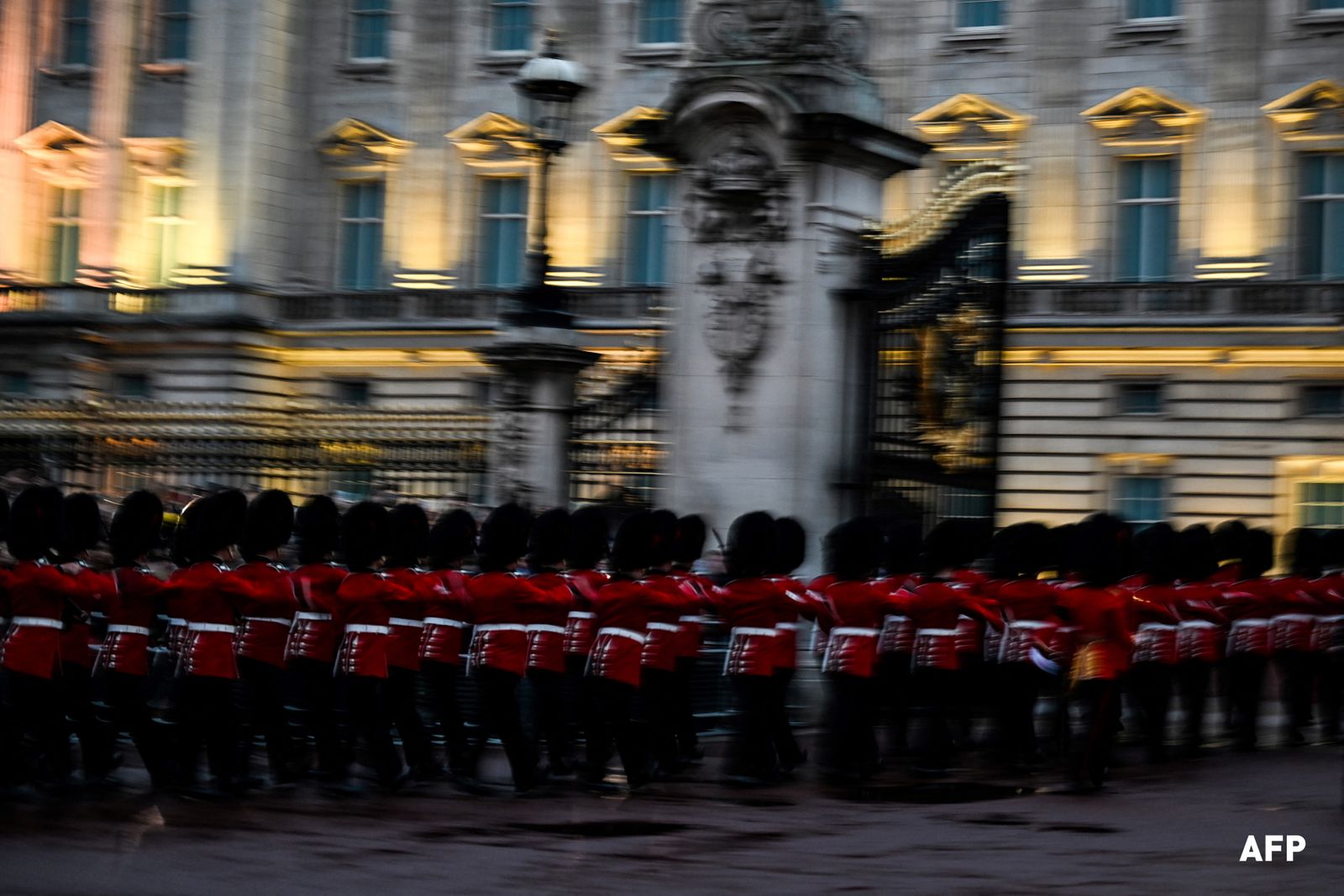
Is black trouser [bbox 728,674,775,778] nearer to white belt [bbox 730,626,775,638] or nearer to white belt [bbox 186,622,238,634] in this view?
white belt [bbox 730,626,775,638]

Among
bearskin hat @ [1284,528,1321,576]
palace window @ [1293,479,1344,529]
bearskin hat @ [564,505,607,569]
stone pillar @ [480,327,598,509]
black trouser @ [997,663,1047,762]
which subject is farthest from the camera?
palace window @ [1293,479,1344,529]

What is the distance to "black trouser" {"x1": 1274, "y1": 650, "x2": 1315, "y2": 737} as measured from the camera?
611 inches

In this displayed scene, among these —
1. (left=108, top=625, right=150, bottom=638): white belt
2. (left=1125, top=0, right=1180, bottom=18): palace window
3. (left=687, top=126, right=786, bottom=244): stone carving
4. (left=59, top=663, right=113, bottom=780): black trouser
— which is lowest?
(left=59, top=663, right=113, bottom=780): black trouser

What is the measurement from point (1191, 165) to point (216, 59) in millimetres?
16748

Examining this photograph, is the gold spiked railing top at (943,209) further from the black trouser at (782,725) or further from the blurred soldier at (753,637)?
the black trouser at (782,725)

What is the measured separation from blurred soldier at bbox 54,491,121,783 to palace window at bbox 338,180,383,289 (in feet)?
89.7

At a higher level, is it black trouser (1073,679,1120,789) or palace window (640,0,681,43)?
palace window (640,0,681,43)

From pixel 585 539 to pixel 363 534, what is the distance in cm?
130

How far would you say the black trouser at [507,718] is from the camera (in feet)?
38.2

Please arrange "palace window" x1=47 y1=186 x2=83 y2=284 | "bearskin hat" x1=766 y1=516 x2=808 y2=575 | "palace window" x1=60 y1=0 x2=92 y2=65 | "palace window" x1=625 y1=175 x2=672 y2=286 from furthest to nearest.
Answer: "palace window" x1=60 y1=0 x2=92 y2=65 → "palace window" x1=47 y1=186 x2=83 y2=284 → "palace window" x1=625 y1=175 x2=672 y2=286 → "bearskin hat" x1=766 y1=516 x2=808 y2=575

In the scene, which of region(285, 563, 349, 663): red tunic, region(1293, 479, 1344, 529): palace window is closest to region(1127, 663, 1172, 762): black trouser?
region(285, 563, 349, 663): red tunic

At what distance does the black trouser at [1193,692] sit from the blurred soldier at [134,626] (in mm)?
6865

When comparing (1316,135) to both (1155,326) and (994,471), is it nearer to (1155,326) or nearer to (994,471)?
(1155,326)

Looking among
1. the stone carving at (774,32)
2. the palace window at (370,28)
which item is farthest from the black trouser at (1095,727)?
the palace window at (370,28)
